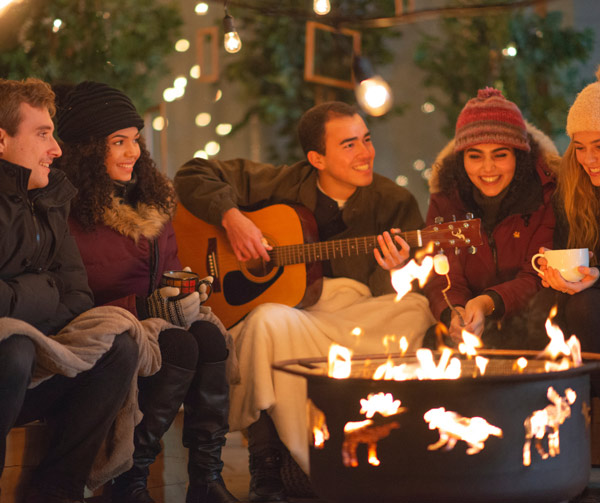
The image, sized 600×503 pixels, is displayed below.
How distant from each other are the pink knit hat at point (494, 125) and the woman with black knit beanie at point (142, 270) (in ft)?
3.74

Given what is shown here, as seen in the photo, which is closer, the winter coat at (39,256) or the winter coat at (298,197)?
the winter coat at (39,256)

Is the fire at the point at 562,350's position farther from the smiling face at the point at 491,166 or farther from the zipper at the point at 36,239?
the zipper at the point at 36,239

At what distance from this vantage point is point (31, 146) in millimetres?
2496

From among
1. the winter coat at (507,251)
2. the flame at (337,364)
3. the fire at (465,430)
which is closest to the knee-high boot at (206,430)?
the flame at (337,364)

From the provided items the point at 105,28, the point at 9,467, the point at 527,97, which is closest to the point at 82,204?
the point at 9,467

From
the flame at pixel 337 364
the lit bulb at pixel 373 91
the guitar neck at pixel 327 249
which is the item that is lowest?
the flame at pixel 337 364

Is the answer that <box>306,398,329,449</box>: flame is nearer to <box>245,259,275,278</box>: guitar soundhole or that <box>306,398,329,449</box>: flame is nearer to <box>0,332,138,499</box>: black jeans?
<box>0,332,138,499</box>: black jeans

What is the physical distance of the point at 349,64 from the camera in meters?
5.47

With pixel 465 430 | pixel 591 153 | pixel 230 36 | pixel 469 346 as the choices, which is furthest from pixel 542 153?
pixel 465 430

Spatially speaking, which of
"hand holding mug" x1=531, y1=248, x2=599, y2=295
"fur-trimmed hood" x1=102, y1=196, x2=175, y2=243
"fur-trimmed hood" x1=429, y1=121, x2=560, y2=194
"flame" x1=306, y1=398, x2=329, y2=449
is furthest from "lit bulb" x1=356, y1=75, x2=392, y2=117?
"flame" x1=306, y1=398, x2=329, y2=449

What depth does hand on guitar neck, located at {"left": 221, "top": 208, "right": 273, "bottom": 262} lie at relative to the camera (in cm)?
316

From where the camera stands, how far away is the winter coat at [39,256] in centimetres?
231

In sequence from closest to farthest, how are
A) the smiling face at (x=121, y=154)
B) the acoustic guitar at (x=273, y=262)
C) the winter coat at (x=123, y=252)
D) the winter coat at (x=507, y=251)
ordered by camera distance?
the winter coat at (x=123, y=252) < the smiling face at (x=121, y=154) < the winter coat at (x=507, y=251) < the acoustic guitar at (x=273, y=262)

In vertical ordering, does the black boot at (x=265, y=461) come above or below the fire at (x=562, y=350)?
below
